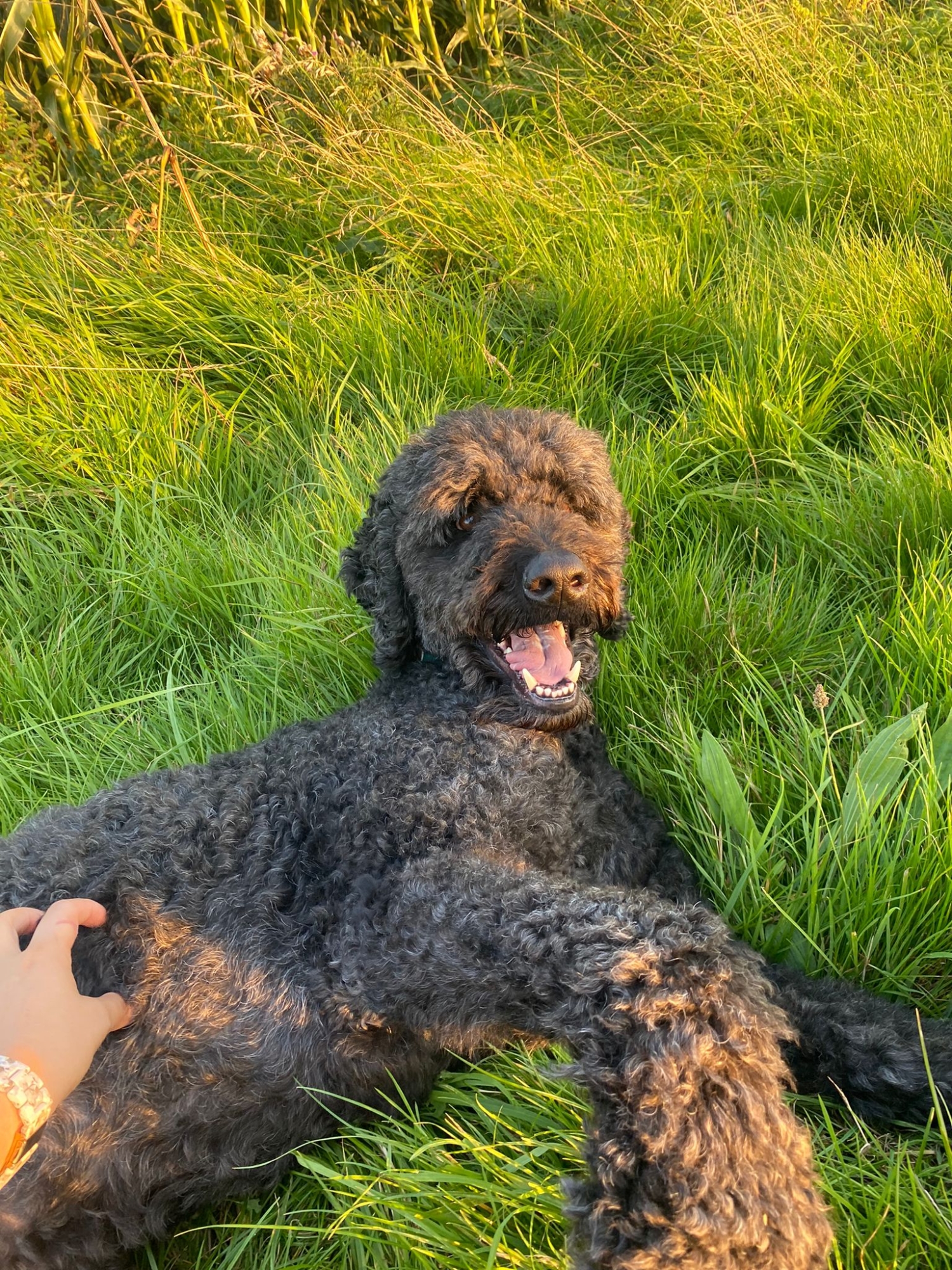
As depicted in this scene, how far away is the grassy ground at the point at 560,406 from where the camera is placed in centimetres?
232

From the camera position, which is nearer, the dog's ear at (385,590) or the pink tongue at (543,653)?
the pink tongue at (543,653)

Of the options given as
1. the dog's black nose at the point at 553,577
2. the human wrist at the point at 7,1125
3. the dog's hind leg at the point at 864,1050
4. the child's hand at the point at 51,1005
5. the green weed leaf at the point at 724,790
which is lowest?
the dog's hind leg at the point at 864,1050

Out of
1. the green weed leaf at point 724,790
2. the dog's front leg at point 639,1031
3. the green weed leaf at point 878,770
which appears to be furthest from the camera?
the green weed leaf at point 724,790

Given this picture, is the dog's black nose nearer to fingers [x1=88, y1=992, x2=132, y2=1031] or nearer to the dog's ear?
the dog's ear

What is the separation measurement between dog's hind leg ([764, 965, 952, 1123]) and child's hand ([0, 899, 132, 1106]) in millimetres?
1645

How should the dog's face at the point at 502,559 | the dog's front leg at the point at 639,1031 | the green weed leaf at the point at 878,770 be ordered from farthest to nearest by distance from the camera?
the dog's face at the point at 502,559 < the green weed leaf at the point at 878,770 < the dog's front leg at the point at 639,1031

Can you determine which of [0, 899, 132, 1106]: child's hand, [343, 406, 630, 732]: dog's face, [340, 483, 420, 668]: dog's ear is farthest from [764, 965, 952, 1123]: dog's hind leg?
[0, 899, 132, 1106]: child's hand

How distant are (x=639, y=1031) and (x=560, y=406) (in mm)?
3079

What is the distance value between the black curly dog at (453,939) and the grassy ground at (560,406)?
21 cm

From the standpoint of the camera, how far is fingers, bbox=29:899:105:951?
83.9 inches

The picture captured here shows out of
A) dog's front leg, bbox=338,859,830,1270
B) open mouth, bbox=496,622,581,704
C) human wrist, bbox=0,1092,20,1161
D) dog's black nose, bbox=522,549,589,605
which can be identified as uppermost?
dog's black nose, bbox=522,549,589,605

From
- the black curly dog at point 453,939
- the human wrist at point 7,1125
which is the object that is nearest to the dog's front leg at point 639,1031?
the black curly dog at point 453,939

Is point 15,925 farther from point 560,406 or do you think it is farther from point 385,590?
point 560,406

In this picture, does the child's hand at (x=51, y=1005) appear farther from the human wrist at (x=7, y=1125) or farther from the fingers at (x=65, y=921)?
the human wrist at (x=7, y=1125)
